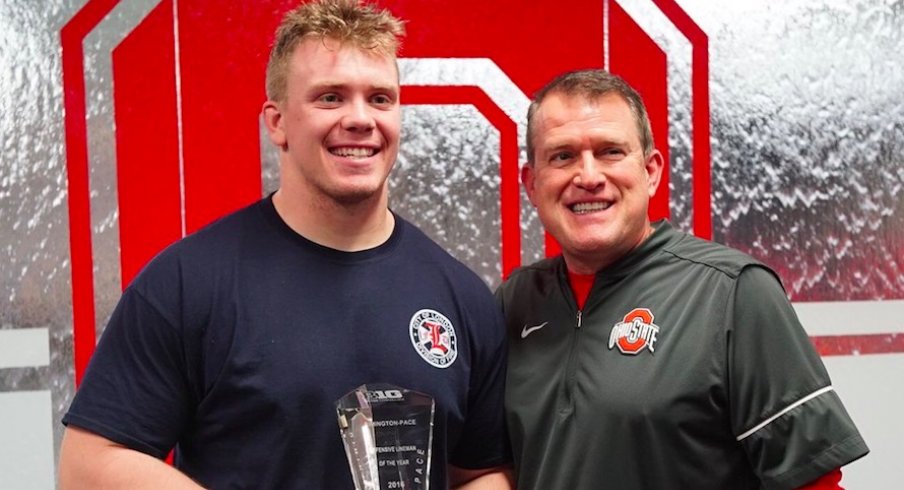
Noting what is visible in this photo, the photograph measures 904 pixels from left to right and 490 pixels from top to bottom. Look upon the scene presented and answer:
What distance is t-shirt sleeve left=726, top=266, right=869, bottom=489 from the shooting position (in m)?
1.34

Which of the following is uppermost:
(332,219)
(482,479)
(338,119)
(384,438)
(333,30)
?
(333,30)

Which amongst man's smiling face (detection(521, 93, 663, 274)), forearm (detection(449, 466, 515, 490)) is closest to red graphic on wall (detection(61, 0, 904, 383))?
man's smiling face (detection(521, 93, 663, 274))

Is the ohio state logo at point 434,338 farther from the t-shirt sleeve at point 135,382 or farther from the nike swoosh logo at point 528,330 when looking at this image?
the t-shirt sleeve at point 135,382

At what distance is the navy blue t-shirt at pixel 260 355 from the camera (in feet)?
4.39

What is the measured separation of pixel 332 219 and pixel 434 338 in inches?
9.7

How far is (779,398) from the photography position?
4.49 ft

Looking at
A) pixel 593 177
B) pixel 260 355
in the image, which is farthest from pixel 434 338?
pixel 593 177

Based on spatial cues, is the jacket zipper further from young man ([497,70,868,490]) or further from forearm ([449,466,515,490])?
forearm ([449,466,515,490])

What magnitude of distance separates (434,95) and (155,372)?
41.5 inches

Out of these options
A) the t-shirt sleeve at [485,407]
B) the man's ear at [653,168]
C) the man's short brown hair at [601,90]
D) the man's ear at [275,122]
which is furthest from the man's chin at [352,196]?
the man's ear at [653,168]

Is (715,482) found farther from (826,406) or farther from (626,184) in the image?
(626,184)

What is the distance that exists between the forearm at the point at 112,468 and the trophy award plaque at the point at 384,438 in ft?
0.77

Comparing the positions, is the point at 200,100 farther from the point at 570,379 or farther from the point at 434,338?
the point at 570,379

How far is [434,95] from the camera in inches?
85.3
